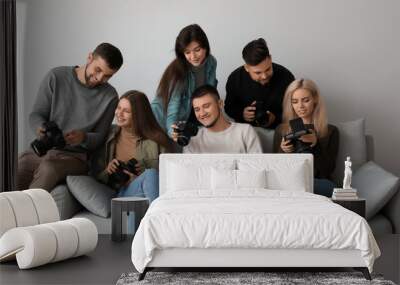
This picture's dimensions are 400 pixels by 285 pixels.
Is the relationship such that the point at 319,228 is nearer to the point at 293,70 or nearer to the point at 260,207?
the point at 260,207

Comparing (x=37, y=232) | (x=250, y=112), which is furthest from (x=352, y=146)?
(x=37, y=232)

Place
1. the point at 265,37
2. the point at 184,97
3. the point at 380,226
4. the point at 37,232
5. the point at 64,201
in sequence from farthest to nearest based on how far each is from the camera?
the point at 265,37
the point at 184,97
the point at 64,201
the point at 380,226
the point at 37,232

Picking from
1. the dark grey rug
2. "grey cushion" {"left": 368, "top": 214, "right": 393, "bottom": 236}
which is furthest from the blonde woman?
the dark grey rug

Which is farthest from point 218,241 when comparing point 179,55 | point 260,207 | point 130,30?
point 130,30

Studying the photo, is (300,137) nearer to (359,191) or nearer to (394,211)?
(359,191)

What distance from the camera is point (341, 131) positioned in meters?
6.29

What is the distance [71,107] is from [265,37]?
1.89 meters

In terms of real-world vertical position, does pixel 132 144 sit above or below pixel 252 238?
above

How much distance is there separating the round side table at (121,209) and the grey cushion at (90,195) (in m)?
0.26

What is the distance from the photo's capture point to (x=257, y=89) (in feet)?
20.5

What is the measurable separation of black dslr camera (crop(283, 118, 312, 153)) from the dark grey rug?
1.73 meters

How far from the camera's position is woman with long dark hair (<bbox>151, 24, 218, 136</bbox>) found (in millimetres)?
6055

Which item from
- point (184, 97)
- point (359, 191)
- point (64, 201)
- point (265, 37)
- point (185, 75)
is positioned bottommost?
point (64, 201)

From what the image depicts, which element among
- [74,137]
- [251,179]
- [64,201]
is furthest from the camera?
[74,137]
